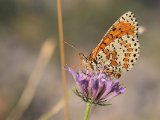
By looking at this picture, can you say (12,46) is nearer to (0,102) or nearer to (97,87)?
(0,102)

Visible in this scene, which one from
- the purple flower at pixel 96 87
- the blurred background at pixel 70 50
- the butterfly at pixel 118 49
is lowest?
the purple flower at pixel 96 87

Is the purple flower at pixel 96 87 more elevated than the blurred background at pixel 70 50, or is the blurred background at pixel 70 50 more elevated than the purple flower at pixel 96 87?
the blurred background at pixel 70 50

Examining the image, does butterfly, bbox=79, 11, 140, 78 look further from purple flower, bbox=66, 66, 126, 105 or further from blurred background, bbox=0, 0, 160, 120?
blurred background, bbox=0, 0, 160, 120

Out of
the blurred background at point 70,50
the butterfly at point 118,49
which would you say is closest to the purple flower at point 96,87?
the butterfly at point 118,49

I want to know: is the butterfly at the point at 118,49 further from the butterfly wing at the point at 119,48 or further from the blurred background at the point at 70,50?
the blurred background at the point at 70,50

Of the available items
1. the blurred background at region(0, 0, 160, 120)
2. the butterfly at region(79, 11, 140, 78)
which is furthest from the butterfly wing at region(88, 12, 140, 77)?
the blurred background at region(0, 0, 160, 120)

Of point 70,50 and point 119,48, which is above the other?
point 70,50

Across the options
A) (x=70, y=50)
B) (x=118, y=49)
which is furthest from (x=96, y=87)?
(x=70, y=50)

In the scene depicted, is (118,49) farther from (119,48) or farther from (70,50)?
(70,50)
